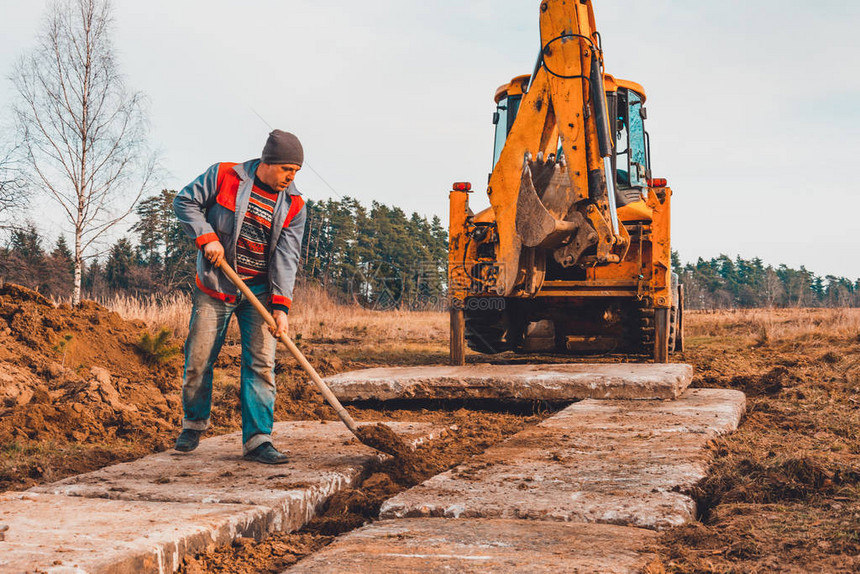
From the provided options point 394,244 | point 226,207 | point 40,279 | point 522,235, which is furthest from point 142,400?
point 394,244

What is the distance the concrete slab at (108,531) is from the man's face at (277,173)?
5.28ft

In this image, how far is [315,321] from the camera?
17.4 meters

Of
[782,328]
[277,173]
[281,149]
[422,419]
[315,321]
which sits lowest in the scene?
[422,419]

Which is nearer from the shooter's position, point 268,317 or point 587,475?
point 587,475

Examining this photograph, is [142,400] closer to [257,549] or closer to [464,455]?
[464,455]

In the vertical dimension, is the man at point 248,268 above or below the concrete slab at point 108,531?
above

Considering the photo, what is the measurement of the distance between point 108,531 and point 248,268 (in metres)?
1.65

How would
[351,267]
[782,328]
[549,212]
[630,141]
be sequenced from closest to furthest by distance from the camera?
[549,212] < [630,141] < [782,328] < [351,267]

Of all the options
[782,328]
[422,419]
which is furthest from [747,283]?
[422,419]

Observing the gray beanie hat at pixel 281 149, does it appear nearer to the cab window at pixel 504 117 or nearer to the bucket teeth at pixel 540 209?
the bucket teeth at pixel 540 209

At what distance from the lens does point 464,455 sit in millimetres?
4188

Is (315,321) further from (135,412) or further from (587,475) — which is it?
(587,475)

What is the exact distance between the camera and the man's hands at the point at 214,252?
3444 millimetres

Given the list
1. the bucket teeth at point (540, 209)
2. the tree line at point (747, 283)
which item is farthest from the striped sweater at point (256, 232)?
the tree line at point (747, 283)
